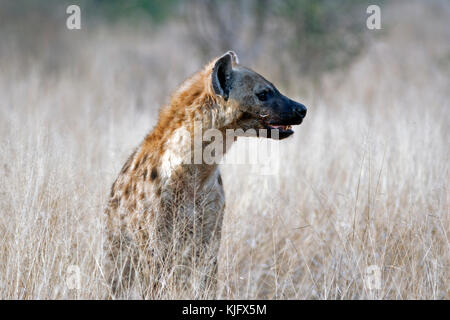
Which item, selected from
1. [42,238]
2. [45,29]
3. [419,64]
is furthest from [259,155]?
[45,29]

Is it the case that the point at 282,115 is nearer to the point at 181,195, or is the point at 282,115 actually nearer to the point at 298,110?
the point at 298,110

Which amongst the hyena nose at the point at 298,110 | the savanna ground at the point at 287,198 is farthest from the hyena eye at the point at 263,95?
the savanna ground at the point at 287,198

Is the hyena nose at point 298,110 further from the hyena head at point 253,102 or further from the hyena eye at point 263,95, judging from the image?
the hyena eye at point 263,95

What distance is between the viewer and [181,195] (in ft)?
12.6

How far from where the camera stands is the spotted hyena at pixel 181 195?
12.3ft

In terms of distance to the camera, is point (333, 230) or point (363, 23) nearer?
point (333, 230)

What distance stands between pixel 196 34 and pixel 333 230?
7883 mm

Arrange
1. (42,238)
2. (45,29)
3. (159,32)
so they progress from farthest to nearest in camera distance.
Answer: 1. (159,32)
2. (45,29)
3. (42,238)

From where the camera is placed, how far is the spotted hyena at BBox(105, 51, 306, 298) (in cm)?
374

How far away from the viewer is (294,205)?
543 cm

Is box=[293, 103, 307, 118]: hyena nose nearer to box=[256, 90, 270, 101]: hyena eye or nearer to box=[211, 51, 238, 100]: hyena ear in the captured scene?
box=[256, 90, 270, 101]: hyena eye

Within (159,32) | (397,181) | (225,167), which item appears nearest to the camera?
(397,181)

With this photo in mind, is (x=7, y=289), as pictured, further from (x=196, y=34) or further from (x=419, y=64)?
(x=419, y=64)

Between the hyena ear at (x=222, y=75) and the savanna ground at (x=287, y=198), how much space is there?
2.96ft
